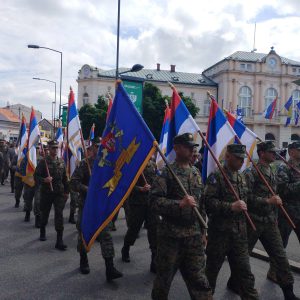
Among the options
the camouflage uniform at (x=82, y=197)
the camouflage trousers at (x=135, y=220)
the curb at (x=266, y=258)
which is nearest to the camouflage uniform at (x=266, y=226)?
the curb at (x=266, y=258)

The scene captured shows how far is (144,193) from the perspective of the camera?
643 centimetres

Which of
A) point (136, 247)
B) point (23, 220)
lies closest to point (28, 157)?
point (23, 220)

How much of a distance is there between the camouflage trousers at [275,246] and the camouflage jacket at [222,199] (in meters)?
0.65

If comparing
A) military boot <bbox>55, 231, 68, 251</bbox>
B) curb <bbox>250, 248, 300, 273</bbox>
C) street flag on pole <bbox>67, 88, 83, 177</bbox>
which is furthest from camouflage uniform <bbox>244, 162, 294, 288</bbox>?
street flag on pole <bbox>67, 88, 83, 177</bbox>

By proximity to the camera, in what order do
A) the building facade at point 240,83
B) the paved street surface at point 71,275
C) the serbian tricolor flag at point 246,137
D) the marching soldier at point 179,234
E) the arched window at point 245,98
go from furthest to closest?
the arched window at point 245,98 < the building facade at point 240,83 < the serbian tricolor flag at point 246,137 < the paved street surface at point 71,275 < the marching soldier at point 179,234

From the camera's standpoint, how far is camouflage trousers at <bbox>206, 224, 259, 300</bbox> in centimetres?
413

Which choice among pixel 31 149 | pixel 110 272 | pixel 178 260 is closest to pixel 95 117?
pixel 31 149

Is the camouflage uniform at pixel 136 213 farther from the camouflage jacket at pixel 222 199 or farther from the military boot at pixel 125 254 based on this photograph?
the camouflage jacket at pixel 222 199

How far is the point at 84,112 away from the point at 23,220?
31126mm

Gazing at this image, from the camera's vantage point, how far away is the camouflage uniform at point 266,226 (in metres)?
4.84

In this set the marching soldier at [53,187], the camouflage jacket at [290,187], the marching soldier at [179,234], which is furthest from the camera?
the marching soldier at [53,187]

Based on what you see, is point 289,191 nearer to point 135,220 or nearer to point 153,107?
point 135,220

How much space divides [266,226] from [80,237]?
257cm

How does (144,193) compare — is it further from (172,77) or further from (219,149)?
(172,77)
